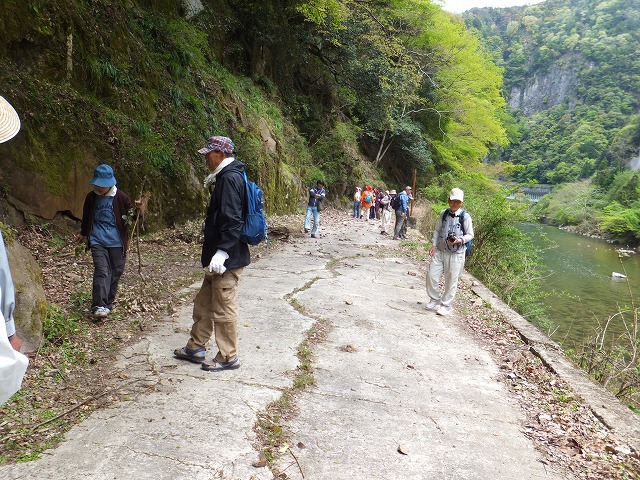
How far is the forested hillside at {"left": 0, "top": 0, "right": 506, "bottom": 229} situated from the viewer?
737 cm

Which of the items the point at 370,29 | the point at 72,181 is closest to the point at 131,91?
the point at 72,181

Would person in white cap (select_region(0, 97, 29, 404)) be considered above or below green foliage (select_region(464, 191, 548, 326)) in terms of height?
above

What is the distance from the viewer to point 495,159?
5381cm

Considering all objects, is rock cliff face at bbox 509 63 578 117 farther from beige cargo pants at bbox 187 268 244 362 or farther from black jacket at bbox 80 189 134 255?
beige cargo pants at bbox 187 268 244 362

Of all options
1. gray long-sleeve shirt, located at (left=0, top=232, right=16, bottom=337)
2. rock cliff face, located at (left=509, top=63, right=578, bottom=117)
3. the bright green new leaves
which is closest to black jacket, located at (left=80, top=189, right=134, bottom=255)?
gray long-sleeve shirt, located at (left=0, top=232, right=16, bottom=337)

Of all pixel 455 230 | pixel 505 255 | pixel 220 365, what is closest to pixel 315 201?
pixel 505 255

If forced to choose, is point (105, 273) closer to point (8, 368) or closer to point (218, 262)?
point (218, 262)

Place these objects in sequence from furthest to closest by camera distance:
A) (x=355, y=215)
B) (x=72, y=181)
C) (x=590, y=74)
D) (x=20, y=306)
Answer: (x=590, y=74) → (x=355, y=215) → (x=72, y=181) → (x=20, y=306)

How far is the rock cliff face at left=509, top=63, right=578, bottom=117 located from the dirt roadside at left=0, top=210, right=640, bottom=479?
129621 mm

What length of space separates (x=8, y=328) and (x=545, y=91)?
149772 mm

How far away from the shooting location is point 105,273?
4.87 meters

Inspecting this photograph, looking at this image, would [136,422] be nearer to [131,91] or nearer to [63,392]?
[63,392]

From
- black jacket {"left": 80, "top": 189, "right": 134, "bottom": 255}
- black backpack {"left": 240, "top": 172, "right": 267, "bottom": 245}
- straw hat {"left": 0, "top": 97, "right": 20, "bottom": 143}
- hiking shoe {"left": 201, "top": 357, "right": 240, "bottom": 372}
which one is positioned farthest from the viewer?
black jacket {"left": 80, "top": 189, "right": 134, "bottom": 255}

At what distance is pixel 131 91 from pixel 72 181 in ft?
8.93
